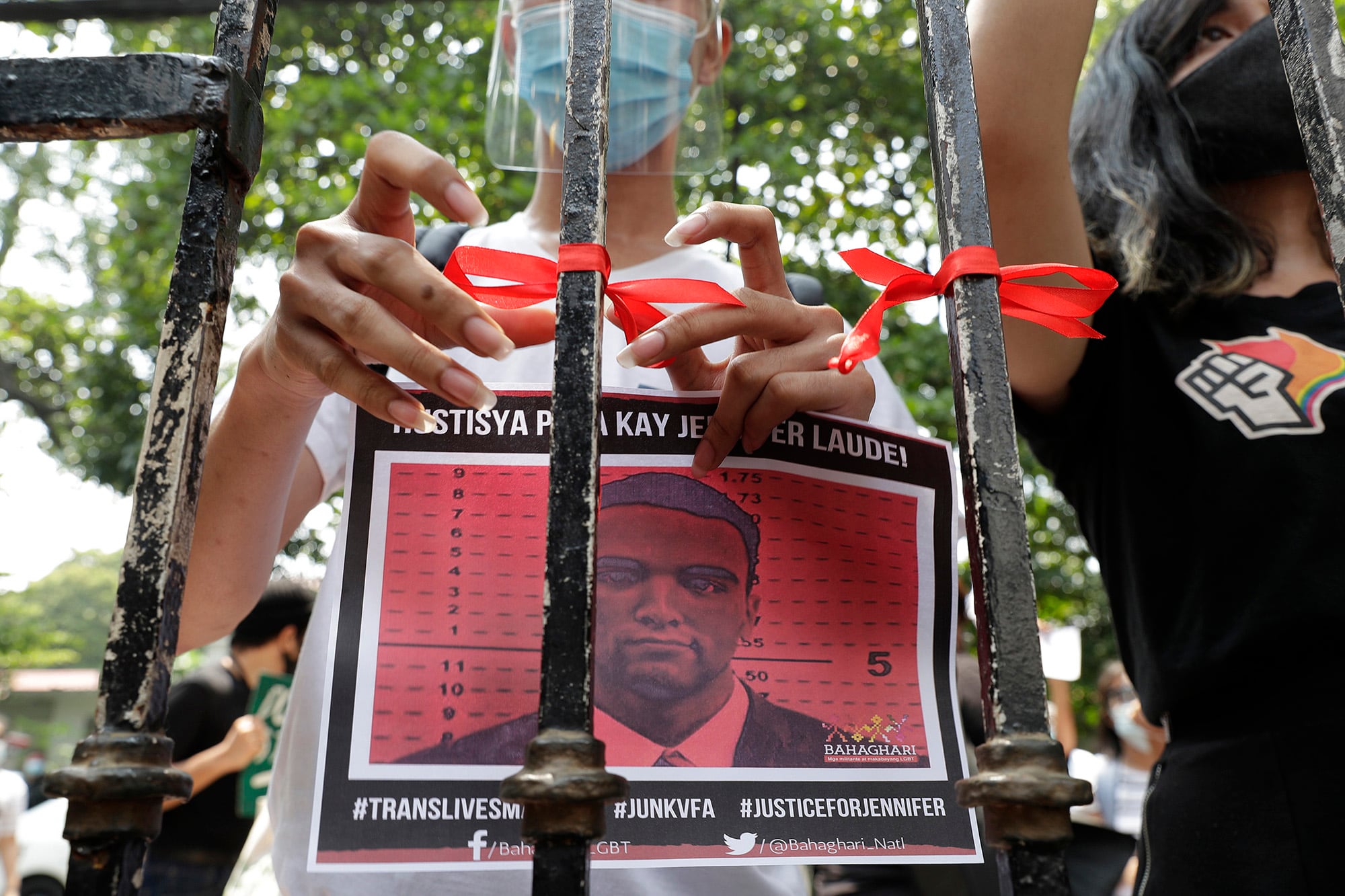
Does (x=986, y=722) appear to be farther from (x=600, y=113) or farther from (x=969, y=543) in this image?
(x=600, y=113)

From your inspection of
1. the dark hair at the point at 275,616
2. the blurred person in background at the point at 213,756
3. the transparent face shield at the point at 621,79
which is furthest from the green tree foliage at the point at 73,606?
the transparent face shield at the point at 621,79

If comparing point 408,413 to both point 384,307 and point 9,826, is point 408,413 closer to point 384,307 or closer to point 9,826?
point 384,307

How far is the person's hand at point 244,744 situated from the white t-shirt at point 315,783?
2884 millimetres

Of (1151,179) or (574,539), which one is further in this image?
(1151,179)

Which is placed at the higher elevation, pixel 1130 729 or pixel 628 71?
pixel 628 71

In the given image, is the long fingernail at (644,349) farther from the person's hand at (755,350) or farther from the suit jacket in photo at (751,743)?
the suit jacket in photo at (751,743)

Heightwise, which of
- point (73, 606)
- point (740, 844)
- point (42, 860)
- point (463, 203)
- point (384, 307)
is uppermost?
point (73, 606)

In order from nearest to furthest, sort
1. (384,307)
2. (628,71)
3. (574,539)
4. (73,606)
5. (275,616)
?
(574,539)
(384,307)
(628,71)
(275,616)
(73,606)

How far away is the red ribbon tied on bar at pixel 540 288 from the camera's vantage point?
3.12 feet

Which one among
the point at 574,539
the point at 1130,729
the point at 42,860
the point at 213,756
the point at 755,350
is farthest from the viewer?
the point at 42,860

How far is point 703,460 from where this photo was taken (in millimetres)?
1026

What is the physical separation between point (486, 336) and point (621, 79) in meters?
0.90

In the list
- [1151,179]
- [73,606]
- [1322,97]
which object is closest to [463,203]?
[1322,97]

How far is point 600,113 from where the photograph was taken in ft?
2.72
